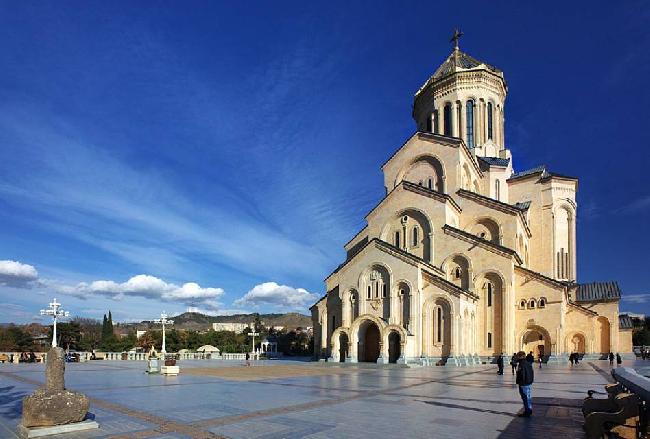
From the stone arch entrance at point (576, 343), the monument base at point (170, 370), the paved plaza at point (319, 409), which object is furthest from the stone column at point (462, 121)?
the monument base at point (170, 370)

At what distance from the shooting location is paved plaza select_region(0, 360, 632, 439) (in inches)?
374

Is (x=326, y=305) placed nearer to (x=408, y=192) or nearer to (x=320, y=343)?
(x=320, y=343)

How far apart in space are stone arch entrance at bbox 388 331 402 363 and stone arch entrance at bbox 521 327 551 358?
1021 cm

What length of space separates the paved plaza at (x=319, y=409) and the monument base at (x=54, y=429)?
295mm

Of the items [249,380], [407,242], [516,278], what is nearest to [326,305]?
[407,242]

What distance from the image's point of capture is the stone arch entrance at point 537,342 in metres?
36.0

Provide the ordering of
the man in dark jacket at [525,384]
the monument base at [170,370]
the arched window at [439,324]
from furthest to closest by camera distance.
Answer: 1. the arched window at [439,324]
2. the monument base at [170,370]
3. the man in dark jacket at [525,384]

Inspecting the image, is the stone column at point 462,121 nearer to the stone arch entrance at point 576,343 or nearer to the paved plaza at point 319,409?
the stone arch entrance at point 576,343

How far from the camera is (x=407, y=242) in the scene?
40.2 metres

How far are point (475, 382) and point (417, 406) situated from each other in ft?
28.5

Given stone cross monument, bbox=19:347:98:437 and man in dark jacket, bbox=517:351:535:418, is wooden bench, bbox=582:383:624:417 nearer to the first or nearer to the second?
man in dark jacket, bbox=517:351:535:418

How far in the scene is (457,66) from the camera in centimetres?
5103

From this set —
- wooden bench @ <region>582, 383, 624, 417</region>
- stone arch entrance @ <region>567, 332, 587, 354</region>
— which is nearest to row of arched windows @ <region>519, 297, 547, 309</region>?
stone arch entrance @ <region>567, 332, 587, 354</region>

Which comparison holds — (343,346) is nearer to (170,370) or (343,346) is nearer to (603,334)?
(170,370)
